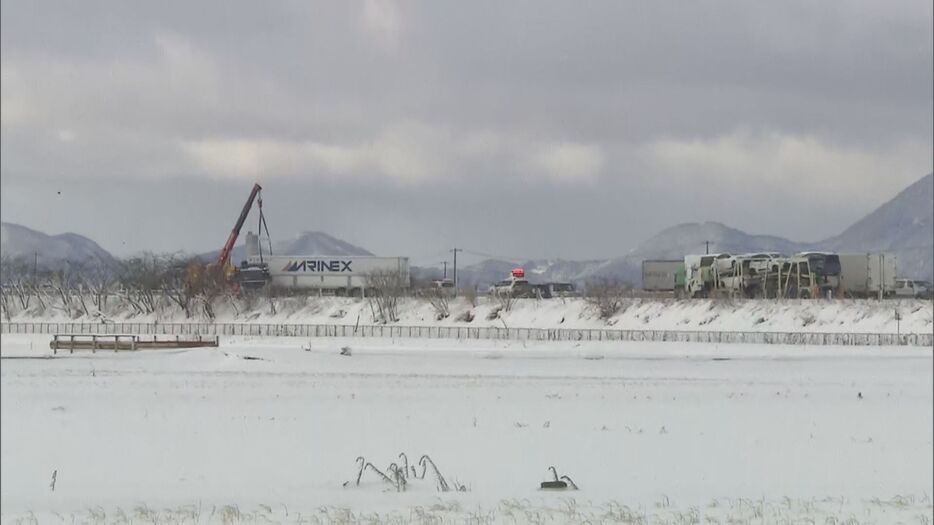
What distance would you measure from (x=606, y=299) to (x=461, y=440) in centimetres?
4126

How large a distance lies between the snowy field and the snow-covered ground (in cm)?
1038

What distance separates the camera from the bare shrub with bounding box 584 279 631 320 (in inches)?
2453

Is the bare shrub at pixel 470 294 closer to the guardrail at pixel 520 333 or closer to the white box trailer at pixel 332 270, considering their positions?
the guardrail at pixel 520 333

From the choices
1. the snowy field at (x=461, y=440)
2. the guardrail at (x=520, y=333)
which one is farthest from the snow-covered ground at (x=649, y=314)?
the snowy field at (x=461, y=440)

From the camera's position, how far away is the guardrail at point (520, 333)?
46.5 meters

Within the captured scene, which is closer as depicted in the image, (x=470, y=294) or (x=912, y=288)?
(x=470, y=294)

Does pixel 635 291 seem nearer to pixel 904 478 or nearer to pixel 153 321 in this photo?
pixel 153 321

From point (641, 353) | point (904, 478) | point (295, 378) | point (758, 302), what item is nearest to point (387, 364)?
point (295, 378)

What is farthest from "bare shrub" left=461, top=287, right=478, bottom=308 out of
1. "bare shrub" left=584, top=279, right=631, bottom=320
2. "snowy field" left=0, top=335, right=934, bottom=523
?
"snowy field" left=0, top=335, right=934, bottom=523

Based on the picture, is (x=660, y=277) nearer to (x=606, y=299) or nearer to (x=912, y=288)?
(x=606, y=299)

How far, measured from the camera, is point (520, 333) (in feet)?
216

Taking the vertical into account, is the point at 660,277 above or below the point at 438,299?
above

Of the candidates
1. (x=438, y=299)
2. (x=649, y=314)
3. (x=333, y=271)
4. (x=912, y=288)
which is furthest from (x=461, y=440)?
(x=333, y=271)

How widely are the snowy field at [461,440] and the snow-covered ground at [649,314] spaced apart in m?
10.4
